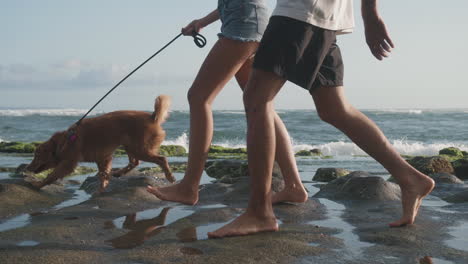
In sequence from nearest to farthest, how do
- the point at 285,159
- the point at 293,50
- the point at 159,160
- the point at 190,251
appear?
the point at 190,251 < the point at 293,50 < the point at 285,159 < the point at 159,160

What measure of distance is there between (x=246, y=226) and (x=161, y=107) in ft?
10.0

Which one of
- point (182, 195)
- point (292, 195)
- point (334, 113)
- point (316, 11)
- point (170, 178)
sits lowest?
point (170, 178)

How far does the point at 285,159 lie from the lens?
3980 mm

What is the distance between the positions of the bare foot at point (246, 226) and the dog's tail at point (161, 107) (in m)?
3.01

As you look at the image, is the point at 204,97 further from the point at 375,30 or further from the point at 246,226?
the point at 375,30

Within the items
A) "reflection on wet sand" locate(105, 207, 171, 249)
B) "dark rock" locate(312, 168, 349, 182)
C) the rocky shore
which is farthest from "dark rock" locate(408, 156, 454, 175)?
"reflection on wet sand" locate(105, 207, 171, 249)

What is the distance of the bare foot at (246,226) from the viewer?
304 cm

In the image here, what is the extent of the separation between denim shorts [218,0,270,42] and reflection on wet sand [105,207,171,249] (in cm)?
144

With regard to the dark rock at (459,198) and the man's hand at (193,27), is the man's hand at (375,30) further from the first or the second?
the dark rock at (459,198)

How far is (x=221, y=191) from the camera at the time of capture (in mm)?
4977

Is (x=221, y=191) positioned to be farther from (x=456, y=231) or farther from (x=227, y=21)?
(x=456, y=231)

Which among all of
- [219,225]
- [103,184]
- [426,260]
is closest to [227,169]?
[103,184]

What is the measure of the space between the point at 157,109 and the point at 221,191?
1478mm

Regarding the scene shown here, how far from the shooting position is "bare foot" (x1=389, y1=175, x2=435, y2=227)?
3336 mm
